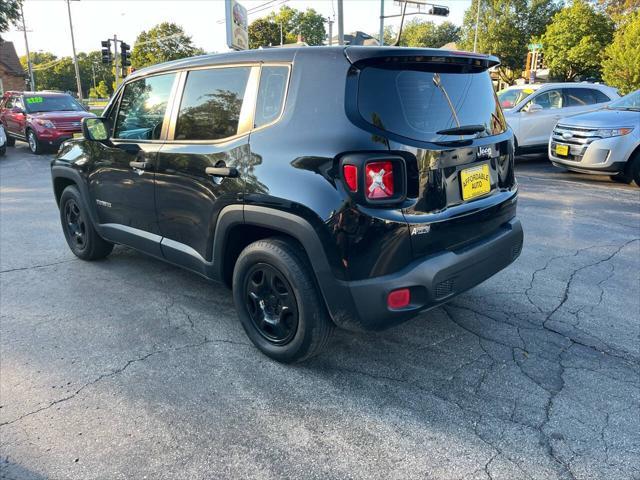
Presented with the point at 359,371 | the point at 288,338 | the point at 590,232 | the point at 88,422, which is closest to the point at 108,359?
the point at 88,422

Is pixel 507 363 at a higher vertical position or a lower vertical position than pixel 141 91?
lower

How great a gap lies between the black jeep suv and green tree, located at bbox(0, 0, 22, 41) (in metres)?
24.6

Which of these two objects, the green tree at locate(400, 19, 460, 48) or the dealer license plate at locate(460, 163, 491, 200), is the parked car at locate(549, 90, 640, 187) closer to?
the dealer license plate at locate(460, 163, 491, 200)

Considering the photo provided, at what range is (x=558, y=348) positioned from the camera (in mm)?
3242

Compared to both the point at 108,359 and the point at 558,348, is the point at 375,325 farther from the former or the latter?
the point at 108,359

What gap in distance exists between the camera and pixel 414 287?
2574 mm

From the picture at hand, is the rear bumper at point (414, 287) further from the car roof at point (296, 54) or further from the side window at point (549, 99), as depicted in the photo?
the side window at point (549, 99)

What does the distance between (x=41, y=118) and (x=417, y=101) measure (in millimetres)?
13756

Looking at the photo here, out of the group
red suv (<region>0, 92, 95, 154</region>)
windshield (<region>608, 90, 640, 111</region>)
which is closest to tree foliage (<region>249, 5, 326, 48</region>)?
red suv (<region>0, 92, 95, 154</region>)

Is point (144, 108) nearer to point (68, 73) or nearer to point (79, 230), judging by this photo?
point (79, 230)

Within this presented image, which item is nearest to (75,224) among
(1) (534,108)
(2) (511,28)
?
(1) (534,108)

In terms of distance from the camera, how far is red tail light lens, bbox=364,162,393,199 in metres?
2.48

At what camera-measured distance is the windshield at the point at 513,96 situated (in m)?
11.5

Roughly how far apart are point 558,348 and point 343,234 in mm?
1767
